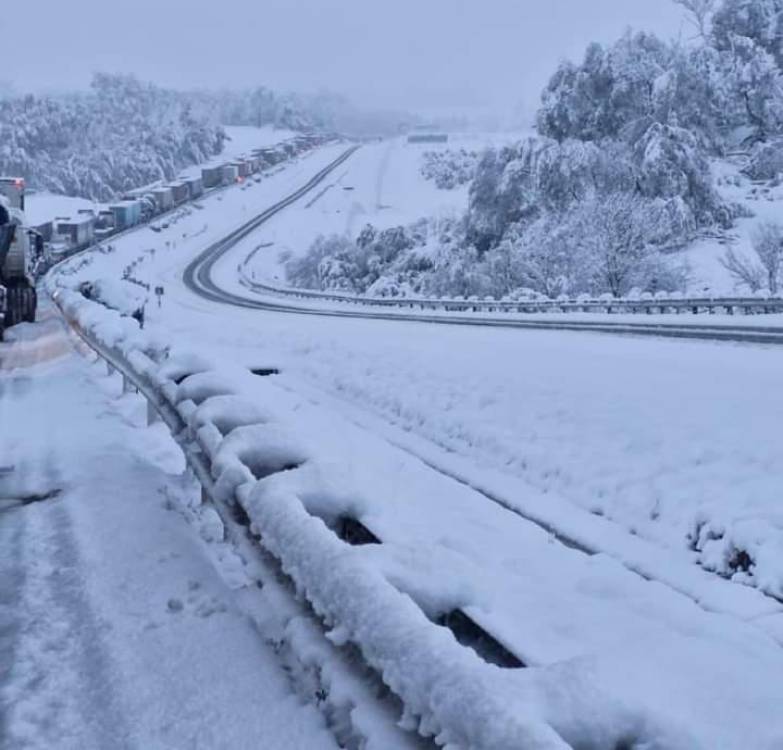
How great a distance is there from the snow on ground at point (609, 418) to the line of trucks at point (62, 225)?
7189 millimetres

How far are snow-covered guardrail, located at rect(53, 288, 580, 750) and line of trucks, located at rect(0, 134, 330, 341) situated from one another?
1528 centimetres

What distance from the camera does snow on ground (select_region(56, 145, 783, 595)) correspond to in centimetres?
880

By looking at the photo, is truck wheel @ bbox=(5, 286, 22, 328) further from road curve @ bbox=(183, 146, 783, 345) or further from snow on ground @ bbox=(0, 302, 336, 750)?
snow on ground @ bbox=(0, 302, 336, 750)

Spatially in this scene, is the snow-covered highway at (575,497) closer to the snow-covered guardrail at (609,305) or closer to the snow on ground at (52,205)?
the snow-covered guardrail at (609,305)

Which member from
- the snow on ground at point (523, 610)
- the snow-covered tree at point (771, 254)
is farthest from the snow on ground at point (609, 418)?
the snow-covered tree at point (771, 254)

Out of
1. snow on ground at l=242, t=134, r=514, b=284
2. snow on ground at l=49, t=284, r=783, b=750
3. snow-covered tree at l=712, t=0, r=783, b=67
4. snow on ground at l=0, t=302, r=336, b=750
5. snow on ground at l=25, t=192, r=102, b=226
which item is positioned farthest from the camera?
snow on ground at l=25, t=192, r=102, b=226

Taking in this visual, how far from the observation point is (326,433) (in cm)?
862

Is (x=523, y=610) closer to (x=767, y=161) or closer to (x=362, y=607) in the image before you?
(x=362, y=607)

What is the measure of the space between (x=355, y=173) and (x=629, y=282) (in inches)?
5056

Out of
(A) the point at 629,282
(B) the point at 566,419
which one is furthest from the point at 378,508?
(A) the point at 629,282

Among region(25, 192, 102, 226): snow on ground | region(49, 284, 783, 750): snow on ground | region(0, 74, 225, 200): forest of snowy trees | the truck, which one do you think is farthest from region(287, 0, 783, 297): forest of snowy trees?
region(0, 74, 225, 200): forest of snowy trees

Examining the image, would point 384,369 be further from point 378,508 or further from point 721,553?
point 378,508

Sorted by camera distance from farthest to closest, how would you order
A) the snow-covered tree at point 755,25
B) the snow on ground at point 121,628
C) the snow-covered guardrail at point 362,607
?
the snow-covered tree at point 755,25 < the snow on ground at point 121,628 < the snow-covered guardrail at point 362,607

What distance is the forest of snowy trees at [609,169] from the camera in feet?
173
